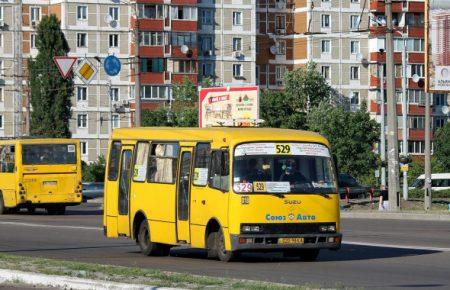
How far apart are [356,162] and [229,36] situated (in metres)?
22.3

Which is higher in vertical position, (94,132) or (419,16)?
(419,16)

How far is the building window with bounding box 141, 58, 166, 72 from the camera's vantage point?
110 metres

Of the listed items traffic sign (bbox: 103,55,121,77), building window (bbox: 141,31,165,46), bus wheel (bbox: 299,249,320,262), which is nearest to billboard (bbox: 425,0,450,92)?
traffic sign (bbox: 103,55,121,77)

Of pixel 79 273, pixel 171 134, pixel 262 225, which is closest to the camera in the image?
pixel 79 273

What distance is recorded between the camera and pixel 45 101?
99.2 meters

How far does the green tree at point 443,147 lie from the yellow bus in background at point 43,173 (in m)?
67.8

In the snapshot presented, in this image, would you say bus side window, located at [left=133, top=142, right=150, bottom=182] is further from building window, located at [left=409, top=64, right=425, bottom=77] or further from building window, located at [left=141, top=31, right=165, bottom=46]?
building window, located at [left=409, top=64, right=425, bottom=77]

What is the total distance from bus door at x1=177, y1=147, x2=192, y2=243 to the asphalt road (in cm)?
48

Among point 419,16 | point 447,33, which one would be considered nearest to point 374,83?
point 419,16

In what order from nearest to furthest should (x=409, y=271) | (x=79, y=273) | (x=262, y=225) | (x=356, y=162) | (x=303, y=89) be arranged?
(x=79, y=273)
(x=409, y=271)
(x=262, y=225)
(x=356, y=162)
(x=303, y=89)

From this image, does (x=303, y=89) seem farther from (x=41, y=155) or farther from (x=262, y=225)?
(x=262, y=225)

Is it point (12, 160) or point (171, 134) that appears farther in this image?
point (12, 160)

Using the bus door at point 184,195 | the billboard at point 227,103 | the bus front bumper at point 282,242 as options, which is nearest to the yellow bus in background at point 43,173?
the billboard at point 227,103

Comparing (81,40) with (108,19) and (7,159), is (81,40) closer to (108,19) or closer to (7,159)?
(108,19)
